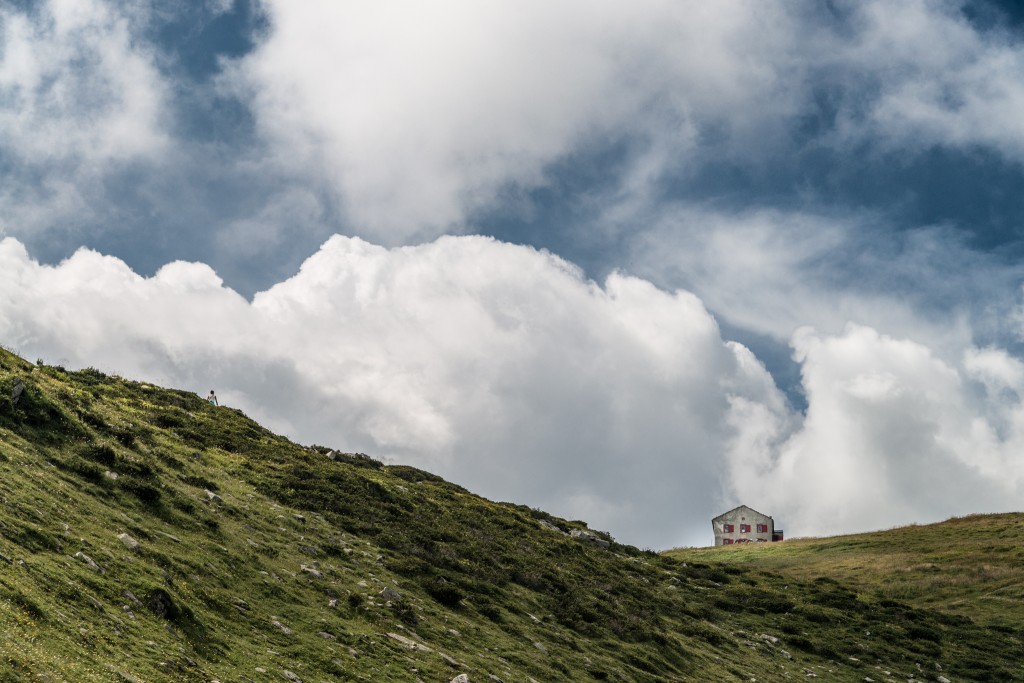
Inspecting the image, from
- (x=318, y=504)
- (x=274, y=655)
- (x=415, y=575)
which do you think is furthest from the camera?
(x=318, y=504)

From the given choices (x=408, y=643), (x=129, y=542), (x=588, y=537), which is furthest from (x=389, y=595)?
(x=588, y=537)

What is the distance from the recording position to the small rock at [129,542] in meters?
17.4

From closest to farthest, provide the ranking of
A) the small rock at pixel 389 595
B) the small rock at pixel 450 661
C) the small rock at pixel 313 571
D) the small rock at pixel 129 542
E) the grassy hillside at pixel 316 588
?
1. the grassy hillside at pixel 316 588
2. the small rock at pixel 129 542
3. the small rock at pixel 450 661
4. the small rock at pixel 313 571
5. the small rock at pixel 389 595

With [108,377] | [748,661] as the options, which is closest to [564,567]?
[748,661]

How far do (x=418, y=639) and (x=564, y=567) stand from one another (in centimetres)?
2008

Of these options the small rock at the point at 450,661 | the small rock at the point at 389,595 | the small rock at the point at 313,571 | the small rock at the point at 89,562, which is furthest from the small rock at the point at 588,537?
the small rock at the point at 89,562

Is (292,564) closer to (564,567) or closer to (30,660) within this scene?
(30,660)

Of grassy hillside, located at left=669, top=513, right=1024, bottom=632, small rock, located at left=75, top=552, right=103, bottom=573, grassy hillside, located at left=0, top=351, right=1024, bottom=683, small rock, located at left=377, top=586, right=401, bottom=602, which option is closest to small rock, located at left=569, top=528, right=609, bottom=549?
grassy hillside, located at left=0, top=351, right=1024, bottom=683

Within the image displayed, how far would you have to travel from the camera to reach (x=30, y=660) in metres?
10.6

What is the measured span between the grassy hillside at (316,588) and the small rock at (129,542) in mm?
46

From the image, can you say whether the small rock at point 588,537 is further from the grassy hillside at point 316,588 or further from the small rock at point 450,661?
the small rock at point 450,661

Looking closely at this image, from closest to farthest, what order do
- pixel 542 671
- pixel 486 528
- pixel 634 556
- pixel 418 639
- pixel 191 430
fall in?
pixel 418 639, pixel 542 671, pixel 191 430, pixel 486 528, pixel 634 556

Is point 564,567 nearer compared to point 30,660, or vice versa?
point 30,660

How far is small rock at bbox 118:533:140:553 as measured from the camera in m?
17.4
